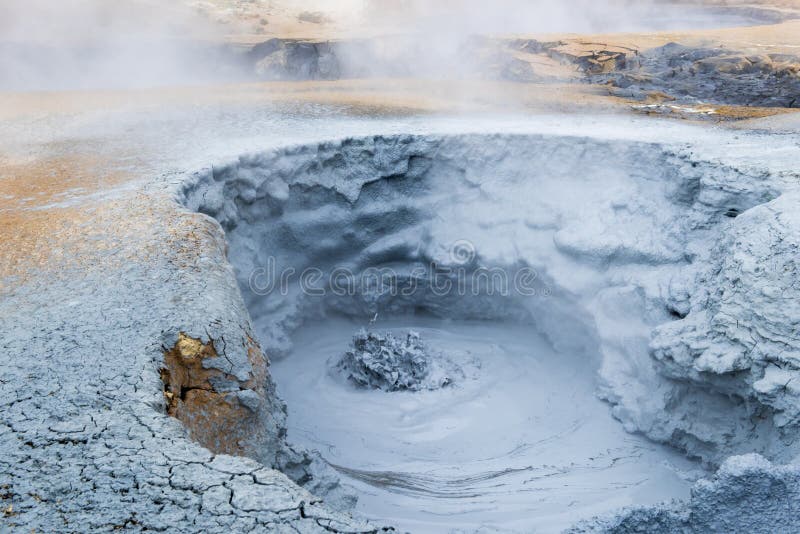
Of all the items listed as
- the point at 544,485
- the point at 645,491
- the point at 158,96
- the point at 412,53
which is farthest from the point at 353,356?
the point at 412,53

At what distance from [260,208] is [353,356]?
3.98ft

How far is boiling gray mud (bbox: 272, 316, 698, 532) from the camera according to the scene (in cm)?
321

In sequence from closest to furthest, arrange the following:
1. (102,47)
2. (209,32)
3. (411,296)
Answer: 1. (411,296)
2. (102,47)
3. (209,32)

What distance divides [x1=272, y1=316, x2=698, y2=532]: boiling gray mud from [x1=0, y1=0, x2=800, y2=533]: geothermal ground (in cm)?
2

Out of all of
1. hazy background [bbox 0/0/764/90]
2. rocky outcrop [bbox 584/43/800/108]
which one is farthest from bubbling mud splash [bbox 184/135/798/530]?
hazy background [bbox 0/0/764/90]

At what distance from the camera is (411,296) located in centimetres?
512

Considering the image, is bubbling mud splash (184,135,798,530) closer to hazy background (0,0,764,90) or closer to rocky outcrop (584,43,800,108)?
rocky outcrop (584,43,800,108)

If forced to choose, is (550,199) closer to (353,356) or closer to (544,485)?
(353,356)

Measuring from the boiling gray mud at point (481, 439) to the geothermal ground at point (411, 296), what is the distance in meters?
0.02

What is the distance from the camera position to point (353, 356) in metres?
4.51

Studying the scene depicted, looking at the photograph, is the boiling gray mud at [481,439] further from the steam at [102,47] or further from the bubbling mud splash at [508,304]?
the steam at [102,47]

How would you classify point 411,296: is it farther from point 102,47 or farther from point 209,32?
point 102,47

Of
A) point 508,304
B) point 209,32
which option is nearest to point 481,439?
point 508,304

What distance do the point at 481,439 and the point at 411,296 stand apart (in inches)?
61.5
